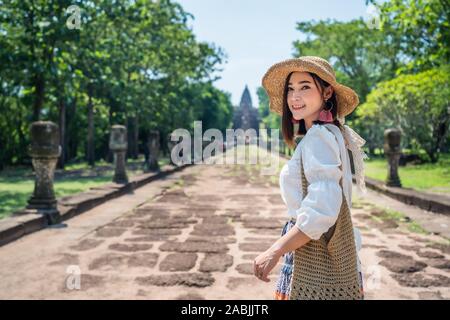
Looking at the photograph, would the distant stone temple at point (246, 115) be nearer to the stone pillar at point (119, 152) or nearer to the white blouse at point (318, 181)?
the stone pillar at point (119, 152)

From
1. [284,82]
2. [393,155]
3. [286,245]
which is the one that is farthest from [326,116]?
[393,155]

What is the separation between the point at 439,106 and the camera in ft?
58.3

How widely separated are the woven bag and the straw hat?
16.0 inches

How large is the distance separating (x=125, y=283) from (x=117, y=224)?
9.27 ft

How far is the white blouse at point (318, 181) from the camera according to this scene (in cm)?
154

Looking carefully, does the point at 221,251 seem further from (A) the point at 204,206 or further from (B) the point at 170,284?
(A) the point at 204,206

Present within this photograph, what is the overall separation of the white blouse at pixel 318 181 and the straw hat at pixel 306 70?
188mm

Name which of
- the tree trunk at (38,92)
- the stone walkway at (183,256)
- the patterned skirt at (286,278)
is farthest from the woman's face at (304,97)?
the tree trunk at (38,92)

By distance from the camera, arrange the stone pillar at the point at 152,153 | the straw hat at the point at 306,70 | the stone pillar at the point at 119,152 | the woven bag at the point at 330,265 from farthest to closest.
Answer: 1. the stone pillar at the point at 152,153
2. the stone pillar at the point at 119,152
3. the straw hat at the point at 306,70
4. the woven bag at the point at 330,265

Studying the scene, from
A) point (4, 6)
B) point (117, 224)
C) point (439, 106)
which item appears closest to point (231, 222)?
point (117, 224)

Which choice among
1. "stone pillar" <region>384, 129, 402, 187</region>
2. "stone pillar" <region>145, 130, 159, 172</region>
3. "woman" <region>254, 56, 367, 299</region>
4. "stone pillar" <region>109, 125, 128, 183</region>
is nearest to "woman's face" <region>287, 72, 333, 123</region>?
"woman" <region>254, 56, 367, 299</region>

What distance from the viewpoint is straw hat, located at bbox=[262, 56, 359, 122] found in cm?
175

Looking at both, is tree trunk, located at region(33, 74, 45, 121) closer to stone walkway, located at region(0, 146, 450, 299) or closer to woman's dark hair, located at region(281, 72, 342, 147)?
stone walkway, located at region(0, 146, 450, 299)
